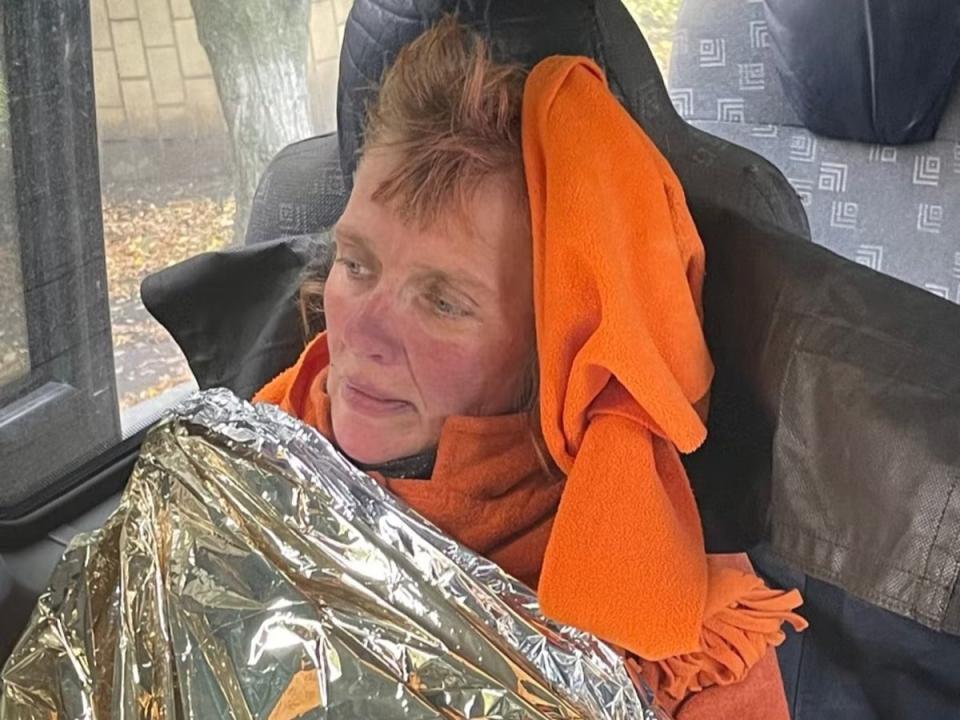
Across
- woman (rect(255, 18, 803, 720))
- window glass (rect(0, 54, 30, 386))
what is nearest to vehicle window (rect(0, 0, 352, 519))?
window glass (rect(0, 54, 30, 386))

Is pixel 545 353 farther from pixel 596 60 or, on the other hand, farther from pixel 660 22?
pixel 660 22

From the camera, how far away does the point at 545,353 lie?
813mm

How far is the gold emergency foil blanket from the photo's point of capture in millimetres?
806

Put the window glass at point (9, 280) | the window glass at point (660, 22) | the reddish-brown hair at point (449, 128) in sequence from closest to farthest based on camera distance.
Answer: the reddish-brown hair at point (449, 128) < the window glass at point (9, 280) < the window glass at point (660, 22)

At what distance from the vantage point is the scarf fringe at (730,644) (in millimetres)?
821

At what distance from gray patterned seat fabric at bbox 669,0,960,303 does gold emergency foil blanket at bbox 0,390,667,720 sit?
2.02 feet

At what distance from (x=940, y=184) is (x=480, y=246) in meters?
0.58

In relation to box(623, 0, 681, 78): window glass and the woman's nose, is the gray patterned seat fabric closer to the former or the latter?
box(623, 0, 681, 78): window glass

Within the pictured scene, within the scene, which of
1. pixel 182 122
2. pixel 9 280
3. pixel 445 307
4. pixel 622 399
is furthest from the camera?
pixel 182 122

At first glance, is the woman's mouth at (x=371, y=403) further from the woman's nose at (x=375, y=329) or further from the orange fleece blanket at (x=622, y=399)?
the orange fleece blanket at (x=622, y=399)

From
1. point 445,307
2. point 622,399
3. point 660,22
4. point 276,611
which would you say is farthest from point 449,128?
point 660,22

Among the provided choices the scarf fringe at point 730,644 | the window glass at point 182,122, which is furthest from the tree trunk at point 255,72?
the scarf fringe at point 730,644

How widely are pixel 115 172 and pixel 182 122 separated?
93 millimetres

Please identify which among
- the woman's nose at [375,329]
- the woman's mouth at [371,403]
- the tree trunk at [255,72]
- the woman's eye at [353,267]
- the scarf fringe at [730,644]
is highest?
the tree trunk at [255,72]
